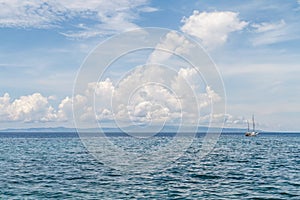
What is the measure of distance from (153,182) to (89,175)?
10.0m

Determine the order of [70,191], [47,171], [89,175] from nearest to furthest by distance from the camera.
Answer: [70,191] → [89,175] → [47,171]

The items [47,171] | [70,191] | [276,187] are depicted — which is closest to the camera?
[70,191]

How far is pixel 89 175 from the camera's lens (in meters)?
51.5

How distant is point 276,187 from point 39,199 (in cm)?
2476

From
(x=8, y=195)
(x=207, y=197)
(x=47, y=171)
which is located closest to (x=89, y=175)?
(x=47, y=171)

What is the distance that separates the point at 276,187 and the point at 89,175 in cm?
2334

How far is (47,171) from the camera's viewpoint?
56469mm

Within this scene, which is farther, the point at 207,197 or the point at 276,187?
the point at 276,187

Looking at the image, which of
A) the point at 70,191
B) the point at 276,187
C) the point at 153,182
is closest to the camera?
the point at 70,191

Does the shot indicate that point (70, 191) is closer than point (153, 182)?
Yes

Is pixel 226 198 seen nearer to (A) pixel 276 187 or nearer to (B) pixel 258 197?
(B) pixel 258 197

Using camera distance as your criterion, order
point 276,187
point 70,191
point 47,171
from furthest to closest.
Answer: point 47,171 < point 276,187 < point 70,191

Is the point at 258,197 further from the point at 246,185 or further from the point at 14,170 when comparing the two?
the point at 14,170

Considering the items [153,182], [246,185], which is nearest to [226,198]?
[246,185]
